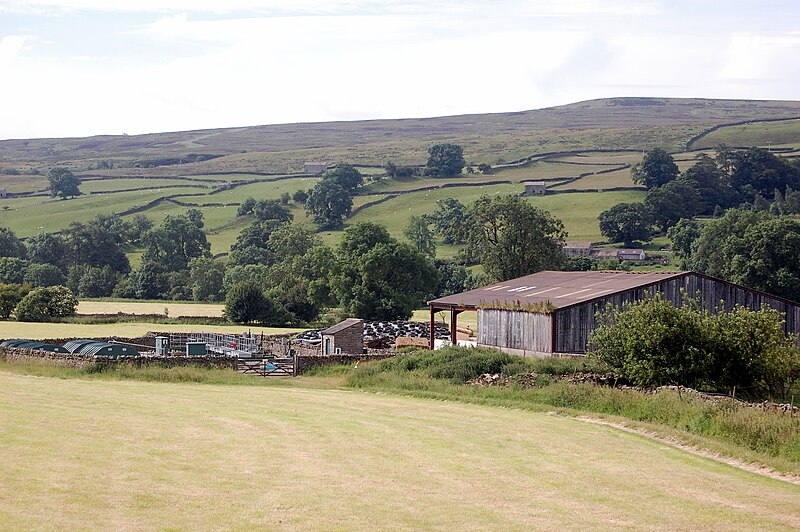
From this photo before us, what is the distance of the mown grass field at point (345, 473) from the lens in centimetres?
1652

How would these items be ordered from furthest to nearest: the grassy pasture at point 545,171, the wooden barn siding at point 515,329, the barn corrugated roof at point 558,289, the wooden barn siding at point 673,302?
the grassy pasture at point 545,171
the barn corrugated roof at point 558,289
the wooden barn siding at point 515,329
the wooden barn siding at point 673,302

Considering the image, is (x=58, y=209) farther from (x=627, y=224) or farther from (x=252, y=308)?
(x=252, y=308)

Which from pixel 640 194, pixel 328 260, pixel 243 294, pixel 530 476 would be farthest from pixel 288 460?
pixel 640 194

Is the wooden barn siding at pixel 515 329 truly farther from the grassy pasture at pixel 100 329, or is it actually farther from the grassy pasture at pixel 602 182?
the grassy pasture at pixel 602 182

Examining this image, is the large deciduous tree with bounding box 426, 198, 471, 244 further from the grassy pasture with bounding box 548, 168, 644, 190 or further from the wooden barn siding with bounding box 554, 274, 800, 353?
the wooden barn siding with bounding box 554, 274, 800, 353

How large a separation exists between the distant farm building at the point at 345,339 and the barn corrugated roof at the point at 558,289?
583 centimetres

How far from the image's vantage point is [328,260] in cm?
9019

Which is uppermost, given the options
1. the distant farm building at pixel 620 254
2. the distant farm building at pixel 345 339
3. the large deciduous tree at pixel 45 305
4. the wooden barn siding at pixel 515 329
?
the wooden barn siding at pixel 515 329

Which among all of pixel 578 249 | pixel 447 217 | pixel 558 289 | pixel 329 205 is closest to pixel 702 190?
pixel 578 249

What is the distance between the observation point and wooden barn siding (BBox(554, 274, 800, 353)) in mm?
44125

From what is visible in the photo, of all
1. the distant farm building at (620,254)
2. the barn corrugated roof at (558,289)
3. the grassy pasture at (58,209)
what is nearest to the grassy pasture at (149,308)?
the barn corrugated roof at (558,289)

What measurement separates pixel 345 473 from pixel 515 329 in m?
27.4

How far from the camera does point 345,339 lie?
57.0 m

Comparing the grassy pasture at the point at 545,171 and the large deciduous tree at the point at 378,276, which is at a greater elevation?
the grassy pasture at the point at 545,171
